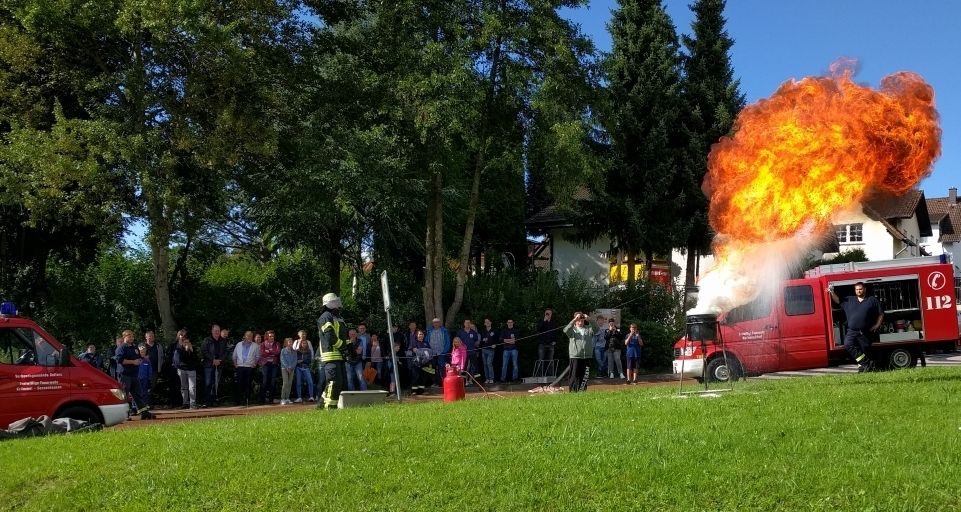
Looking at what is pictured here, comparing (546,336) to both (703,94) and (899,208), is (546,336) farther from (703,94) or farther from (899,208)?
(899,208)

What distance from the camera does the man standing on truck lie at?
14.5 m

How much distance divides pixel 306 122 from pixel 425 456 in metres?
16.3

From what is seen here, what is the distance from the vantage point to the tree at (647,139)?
31469 mm

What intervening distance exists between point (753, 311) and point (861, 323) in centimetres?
494

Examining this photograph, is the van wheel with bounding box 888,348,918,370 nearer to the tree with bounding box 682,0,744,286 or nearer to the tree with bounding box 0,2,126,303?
the tree with bounding box 682,0,744,286

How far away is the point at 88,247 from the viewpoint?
80.6 ft

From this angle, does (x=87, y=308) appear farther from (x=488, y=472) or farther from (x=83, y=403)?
(x=488, y=472)

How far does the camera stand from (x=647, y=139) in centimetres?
3156

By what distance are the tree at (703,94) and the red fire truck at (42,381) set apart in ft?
79.0

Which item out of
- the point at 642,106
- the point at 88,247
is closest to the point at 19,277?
the point at 88,247

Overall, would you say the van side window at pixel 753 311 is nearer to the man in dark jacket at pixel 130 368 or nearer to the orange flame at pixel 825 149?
the orange flame at pixel 825 149

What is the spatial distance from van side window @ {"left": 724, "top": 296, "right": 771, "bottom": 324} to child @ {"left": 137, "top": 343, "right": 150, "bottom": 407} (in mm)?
13352

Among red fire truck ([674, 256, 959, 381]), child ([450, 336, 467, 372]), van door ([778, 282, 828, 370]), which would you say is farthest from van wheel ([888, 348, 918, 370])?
child ([450, 336, 467, 372])

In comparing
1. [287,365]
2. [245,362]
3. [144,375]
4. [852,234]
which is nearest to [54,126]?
[144,375]
